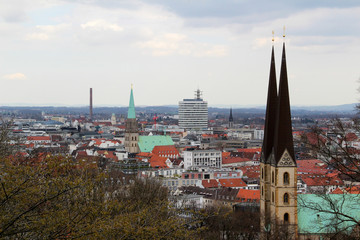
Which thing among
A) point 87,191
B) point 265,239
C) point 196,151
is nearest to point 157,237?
point 87,191

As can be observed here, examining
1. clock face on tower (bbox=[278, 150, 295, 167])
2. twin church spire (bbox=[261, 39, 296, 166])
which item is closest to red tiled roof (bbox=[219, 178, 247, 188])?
twin church spire (bbox=[261, 39, 296, 166])

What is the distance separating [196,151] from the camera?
396 feet

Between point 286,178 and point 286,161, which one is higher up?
point 286,161

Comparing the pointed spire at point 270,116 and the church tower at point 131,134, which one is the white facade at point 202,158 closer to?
the church tower at point 131,134

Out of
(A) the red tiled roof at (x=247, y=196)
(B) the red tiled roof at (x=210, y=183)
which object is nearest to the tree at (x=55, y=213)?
(A) the red tiled roof at (x=247, y=196)

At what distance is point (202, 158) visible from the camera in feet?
397

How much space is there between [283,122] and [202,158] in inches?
2978

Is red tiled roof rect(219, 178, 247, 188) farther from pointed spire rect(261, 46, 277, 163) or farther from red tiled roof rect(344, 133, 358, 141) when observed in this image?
red tiled roof rect(344, 133, 358, 141)

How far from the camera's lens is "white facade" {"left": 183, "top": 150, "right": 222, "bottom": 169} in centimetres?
11938

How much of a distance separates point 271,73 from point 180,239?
32.6 m

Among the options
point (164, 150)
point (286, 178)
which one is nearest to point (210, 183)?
point (286, 178)

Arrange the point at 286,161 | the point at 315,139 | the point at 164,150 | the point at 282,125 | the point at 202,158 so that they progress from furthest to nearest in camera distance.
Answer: the point at 164,150
the point at 202,158
the point at 286,161
the point at 282,125
the point at 315,139

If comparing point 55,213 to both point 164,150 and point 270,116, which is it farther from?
point 164,150

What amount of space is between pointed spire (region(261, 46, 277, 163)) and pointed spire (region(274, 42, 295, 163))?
1579mm
